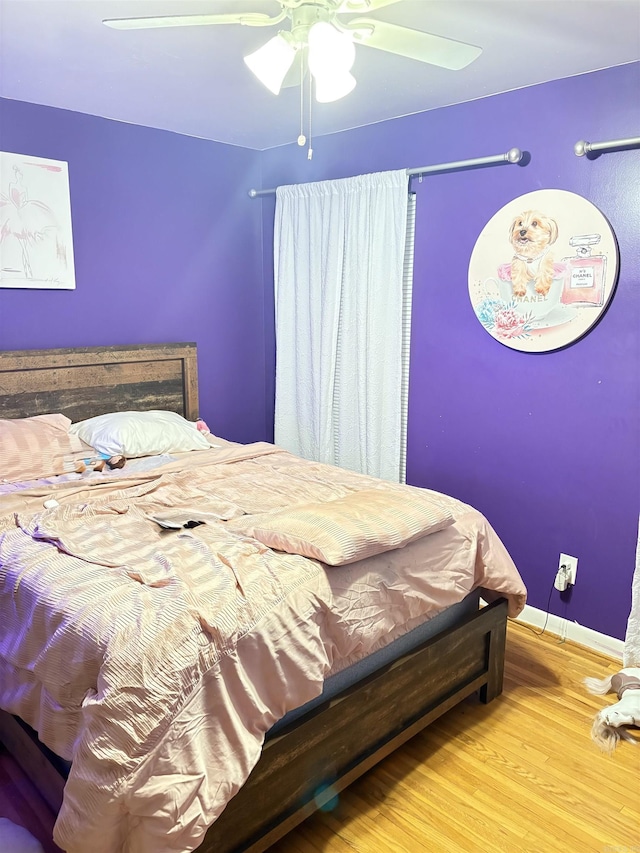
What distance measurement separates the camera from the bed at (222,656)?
1374 mm

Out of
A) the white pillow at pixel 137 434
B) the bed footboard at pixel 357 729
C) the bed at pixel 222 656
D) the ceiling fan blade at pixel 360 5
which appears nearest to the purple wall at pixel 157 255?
the white pillow at pixel 137 434

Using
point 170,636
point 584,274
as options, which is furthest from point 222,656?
point 584,274

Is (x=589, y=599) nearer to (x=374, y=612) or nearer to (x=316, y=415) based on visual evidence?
(x=374, y=612)

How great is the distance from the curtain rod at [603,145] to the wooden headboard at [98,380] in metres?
2.22

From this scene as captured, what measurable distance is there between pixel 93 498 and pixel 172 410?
132 cm

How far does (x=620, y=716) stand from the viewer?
2.27 meters

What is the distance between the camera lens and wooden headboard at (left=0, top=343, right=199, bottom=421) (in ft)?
10.1

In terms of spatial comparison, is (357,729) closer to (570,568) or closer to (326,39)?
(570,568)

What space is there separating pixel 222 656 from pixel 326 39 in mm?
1576

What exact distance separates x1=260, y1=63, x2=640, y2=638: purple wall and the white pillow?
1179 millimetres

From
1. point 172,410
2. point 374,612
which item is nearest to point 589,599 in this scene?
point 374,612

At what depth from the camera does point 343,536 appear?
1.87m

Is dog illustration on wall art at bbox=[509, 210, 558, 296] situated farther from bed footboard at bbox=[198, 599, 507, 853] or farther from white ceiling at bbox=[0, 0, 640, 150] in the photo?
bed footboard at bbox=[198, 599, 507, 853]

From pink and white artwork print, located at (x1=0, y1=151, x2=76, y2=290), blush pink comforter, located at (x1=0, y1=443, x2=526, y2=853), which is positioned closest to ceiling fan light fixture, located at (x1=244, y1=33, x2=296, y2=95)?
blush pink comforter, located at (x1=0, y1=443, x2=526, y2=853)
